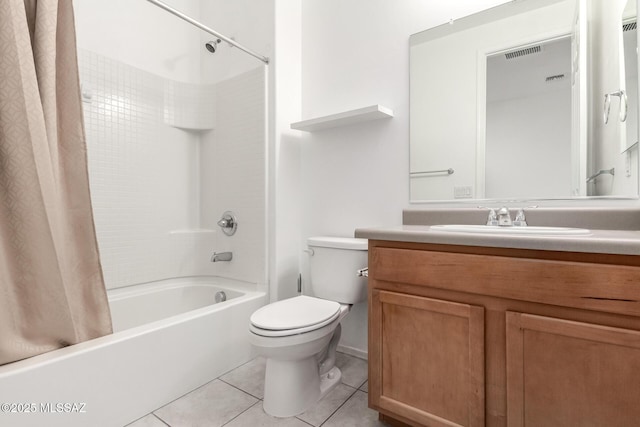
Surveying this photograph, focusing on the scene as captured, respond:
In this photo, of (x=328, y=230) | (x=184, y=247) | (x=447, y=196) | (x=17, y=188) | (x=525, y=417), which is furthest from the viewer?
(x=184, y=247)

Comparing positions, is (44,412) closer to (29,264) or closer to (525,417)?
(29,264)

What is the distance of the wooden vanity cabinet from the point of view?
81cm

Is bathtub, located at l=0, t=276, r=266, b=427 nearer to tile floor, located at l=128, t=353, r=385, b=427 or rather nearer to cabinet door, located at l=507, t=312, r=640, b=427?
tile floor, located at l=128, t=353, r=385, b=427

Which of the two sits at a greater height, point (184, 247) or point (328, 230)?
point (328, 230)

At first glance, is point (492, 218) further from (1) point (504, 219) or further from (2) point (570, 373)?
(2) point (570, 373)

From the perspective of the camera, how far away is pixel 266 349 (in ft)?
4.24

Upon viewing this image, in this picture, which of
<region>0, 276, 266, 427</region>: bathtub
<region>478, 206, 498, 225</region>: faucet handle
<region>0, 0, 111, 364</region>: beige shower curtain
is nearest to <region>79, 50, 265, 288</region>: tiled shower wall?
<region>0, 276, 266, 427</region>: bathtub

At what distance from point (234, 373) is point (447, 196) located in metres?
1.46

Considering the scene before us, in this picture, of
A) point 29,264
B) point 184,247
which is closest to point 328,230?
point 184,247

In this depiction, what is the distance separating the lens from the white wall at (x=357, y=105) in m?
1.74

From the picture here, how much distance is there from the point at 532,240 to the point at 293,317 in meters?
0.96

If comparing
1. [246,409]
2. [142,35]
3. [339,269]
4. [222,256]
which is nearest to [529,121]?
[339,269]

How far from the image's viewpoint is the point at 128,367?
1.29 metres

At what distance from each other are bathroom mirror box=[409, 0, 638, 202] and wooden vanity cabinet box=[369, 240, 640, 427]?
0.65 metres
